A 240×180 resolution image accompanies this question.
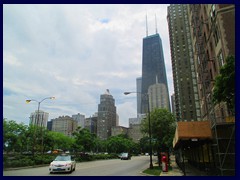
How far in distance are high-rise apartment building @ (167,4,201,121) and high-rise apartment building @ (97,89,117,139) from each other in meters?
29.7

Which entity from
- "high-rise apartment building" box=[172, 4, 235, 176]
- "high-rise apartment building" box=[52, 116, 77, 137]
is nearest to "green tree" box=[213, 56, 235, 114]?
"high-rise apartment building" box=[172, 4, 235, 176]

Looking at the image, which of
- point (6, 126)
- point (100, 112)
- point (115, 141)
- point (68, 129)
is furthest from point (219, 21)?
point (68, 129)

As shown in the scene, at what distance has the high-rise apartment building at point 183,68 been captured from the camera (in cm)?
9369

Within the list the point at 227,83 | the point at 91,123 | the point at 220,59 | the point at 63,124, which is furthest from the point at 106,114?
the point at 227,83

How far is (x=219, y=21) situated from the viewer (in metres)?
24.5

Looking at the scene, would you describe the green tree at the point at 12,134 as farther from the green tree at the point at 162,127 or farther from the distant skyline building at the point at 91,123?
the distant skyline building at the point at 91,123

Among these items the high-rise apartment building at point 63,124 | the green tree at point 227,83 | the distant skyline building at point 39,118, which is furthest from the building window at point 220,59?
the high-rise apartment building at point 63,124

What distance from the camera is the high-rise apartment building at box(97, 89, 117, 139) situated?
102 meters

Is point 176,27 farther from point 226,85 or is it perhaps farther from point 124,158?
point 226,85

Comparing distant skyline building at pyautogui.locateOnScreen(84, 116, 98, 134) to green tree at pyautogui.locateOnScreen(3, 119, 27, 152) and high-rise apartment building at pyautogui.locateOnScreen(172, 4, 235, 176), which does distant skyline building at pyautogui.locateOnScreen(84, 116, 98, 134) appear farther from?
high-rise apartment building at pyautogui.locateOnScreen(172, 4, 235, 176)

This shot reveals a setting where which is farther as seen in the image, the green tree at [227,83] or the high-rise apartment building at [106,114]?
the high-rise apartment building at [106,114]

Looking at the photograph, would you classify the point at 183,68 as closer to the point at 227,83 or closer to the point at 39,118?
the point at 39,118

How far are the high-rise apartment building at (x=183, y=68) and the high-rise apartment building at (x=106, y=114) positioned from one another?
29.7 metres

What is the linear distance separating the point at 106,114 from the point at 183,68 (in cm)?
4804
